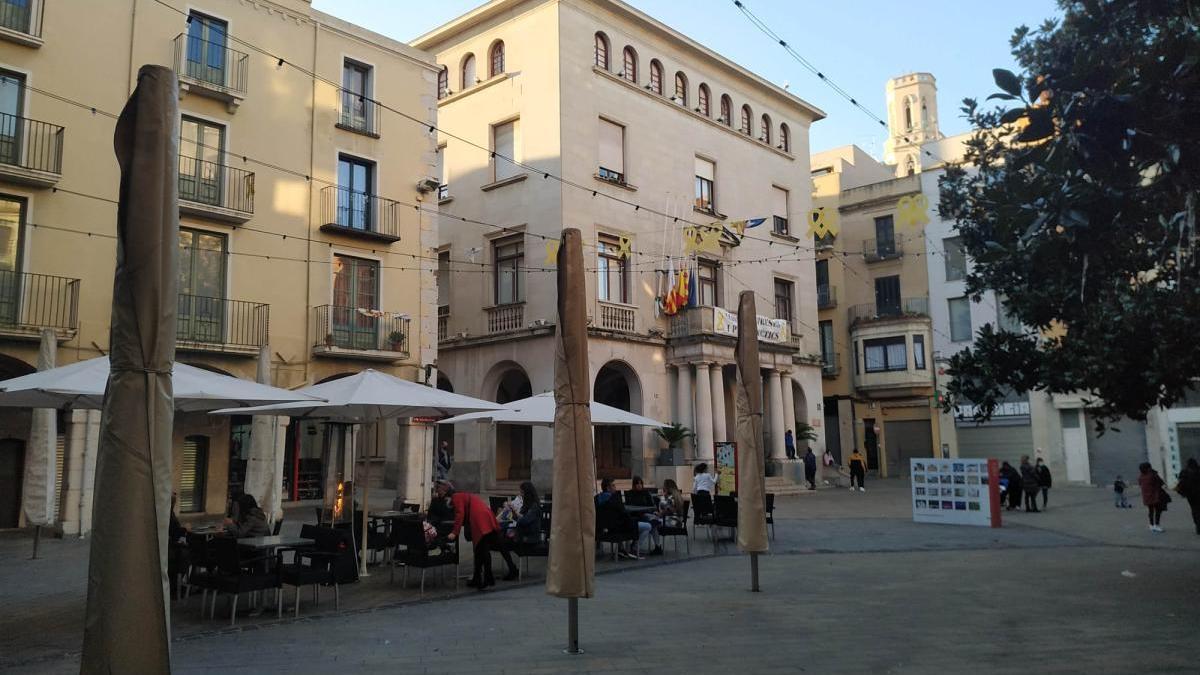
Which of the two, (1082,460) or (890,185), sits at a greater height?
(890,185)

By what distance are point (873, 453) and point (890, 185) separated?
521 inches

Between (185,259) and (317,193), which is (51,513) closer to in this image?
(185,259)

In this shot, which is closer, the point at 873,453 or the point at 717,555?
the point at 717,555

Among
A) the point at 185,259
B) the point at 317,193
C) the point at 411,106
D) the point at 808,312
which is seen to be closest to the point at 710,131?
the point at 808,312

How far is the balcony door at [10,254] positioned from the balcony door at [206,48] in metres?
4.80

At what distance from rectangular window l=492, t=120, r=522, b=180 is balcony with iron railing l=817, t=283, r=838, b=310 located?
64.6 ft

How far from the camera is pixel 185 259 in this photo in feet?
63.2

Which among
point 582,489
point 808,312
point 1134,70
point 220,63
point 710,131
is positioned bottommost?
point 582,489

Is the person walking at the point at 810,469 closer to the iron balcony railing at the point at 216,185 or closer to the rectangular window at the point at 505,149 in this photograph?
the rectangular window at the point at 505,149

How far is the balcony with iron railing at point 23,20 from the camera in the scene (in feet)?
56.0

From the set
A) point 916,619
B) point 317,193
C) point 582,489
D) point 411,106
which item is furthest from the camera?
point 411,106

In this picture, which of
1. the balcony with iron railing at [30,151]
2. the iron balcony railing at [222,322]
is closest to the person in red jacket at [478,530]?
the iron balcony railing at [222,322]

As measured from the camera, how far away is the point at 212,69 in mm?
19969

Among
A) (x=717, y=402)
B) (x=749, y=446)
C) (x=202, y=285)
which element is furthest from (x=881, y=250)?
(x=749, y=446)
